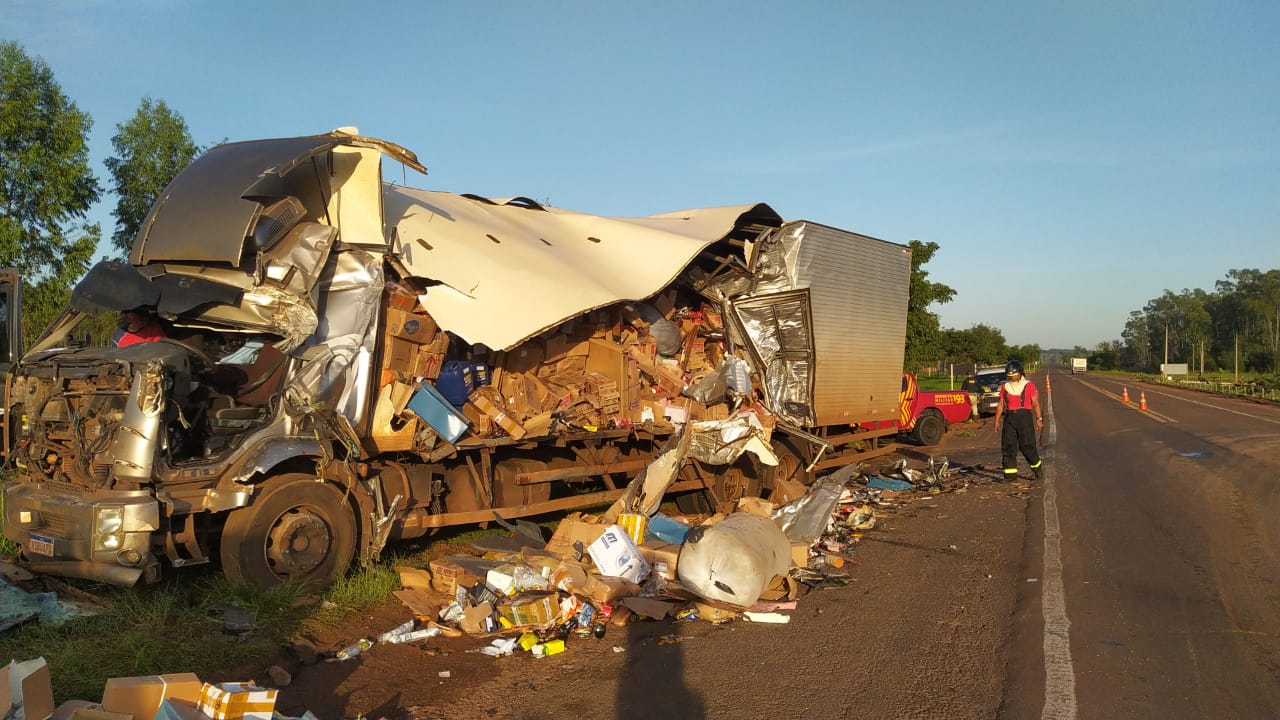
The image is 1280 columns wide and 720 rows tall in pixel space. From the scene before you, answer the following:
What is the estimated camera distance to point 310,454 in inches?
246

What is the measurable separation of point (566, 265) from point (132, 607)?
179 inches

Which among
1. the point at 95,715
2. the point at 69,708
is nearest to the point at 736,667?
the point at 95,715

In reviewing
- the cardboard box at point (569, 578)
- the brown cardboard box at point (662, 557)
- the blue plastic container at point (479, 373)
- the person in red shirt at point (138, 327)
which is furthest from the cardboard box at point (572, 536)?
the person in red shirt at point (138, 327)

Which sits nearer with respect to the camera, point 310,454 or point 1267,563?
point 310,454

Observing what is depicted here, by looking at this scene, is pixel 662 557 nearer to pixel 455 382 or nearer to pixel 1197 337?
pixel 455 382

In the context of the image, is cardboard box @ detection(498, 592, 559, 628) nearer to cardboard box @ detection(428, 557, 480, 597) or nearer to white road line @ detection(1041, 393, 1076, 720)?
cardboard box @ detection(428, 557, 480, 597)

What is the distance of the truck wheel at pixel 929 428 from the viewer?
1805 centimetres

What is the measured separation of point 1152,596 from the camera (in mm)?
6066

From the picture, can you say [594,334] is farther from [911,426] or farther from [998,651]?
[911,426]

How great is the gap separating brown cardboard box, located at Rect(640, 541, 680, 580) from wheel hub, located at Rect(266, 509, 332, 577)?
253 cm

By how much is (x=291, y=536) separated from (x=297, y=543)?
82 millimetres

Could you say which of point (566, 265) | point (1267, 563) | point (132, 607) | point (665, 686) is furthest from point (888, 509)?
point (132, 607)

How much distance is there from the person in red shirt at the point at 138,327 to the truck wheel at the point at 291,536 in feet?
6.45

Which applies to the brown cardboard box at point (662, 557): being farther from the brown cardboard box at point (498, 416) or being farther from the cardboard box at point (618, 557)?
the brown cardboard box at point (498, 416)
